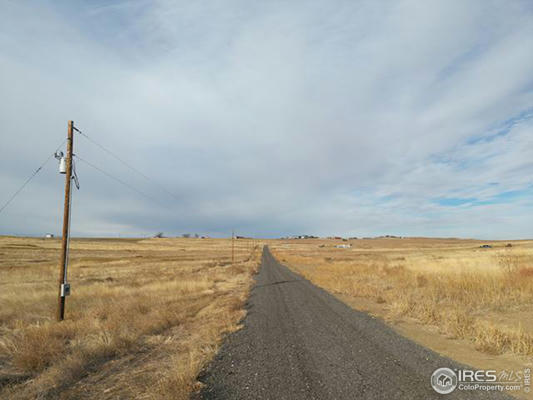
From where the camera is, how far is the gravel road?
17.3ft

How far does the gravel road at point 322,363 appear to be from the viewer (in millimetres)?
5285

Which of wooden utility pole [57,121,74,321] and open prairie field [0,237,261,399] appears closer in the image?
open prairie field [0,237,261,399]

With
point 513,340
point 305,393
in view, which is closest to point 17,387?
point 305,393

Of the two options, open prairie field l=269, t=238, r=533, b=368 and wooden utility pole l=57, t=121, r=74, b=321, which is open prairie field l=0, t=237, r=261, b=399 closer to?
wooden utility pole l=57, t=121, r=74, b=321

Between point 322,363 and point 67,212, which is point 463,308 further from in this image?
point 67,212

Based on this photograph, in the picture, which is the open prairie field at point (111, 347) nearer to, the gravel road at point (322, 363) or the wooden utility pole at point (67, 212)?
the gravel road at point (322, 363)

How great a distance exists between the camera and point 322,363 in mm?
6645

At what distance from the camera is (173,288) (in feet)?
63.4

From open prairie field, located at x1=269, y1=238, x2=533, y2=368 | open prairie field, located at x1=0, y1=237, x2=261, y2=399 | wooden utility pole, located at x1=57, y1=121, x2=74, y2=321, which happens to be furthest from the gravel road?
wooden utility pole, located at x1=57, y1=121, x2=74, y2=321

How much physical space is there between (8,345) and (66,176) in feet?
23.3

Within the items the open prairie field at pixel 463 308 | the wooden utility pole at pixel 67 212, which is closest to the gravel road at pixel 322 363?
the open prairie field at pixel 463 308

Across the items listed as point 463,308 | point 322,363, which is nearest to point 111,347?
point 322,363

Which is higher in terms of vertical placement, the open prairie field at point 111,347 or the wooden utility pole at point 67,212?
the wooden utility pole at point 67,212

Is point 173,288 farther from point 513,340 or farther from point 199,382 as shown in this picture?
point 513,340
